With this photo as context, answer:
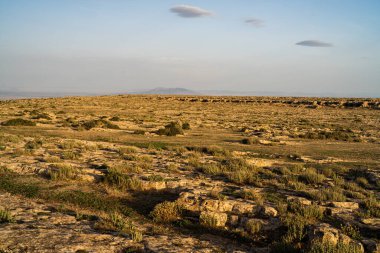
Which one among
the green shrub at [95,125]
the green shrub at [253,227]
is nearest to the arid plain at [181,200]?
the green shrub at [253,227]

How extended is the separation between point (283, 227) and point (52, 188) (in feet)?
25.9

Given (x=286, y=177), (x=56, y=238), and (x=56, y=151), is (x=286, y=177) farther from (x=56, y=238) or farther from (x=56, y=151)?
(x=56, y=151)

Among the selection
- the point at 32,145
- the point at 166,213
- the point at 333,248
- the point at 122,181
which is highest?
the point at 32,145

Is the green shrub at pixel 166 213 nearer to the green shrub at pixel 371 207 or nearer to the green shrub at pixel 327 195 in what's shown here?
the green shrub at pixel 327 195

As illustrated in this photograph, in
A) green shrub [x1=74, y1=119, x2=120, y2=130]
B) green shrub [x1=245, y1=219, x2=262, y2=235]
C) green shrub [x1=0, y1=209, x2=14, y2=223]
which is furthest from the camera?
green shrub [x1=74, y1=119, x2=120, y2=130]

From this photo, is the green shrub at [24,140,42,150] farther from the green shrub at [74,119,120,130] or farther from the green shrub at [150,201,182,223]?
the green shrub at [150,201,182,223]

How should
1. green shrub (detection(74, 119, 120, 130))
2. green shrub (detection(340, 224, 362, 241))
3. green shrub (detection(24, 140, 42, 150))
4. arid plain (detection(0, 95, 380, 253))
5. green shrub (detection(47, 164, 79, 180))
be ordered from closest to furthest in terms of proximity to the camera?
1. arid plain (detection(0, 95, 380, 253))
2. green shrub (detection(340, 224, 362, 241))
3. green shrub (detection(47, 164, 79, 180))
4. green shrub (detection(24, 140, 42, 150))
5. green shrub (detection(74, 119, 120, 130))

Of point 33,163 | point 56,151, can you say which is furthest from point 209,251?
point 56,151

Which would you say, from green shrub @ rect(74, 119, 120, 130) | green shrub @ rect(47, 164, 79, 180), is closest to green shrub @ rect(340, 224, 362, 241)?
green shrub @ rect(47, 164, 79, 180)

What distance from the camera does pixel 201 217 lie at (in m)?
9.13

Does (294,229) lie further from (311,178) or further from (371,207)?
(311,178)

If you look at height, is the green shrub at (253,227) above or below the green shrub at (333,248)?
below

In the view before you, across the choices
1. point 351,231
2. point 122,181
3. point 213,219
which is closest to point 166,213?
point 213,219

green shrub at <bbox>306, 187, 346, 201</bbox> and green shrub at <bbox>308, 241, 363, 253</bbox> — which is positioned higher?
green shrub at <bbox>308, 241, 363, 253</bbox>
